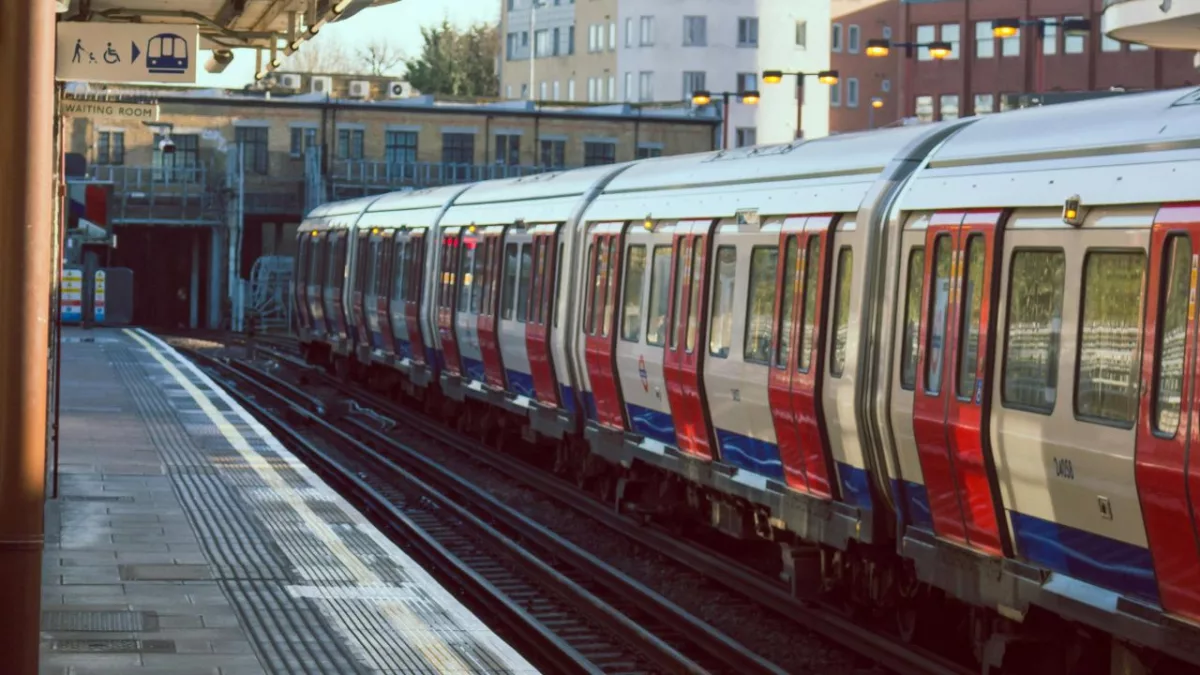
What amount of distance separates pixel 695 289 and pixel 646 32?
276 feet

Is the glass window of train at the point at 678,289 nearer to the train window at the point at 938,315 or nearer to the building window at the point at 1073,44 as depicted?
the train window at the point at 938,315

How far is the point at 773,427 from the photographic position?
615 inches

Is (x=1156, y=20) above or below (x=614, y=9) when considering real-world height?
below

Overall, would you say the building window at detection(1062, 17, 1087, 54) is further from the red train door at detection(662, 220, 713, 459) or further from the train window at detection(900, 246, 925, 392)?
the train window at detection(900, 246, 925, 392)

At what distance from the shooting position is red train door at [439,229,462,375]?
2939 centimetres

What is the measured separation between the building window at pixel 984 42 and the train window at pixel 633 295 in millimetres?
56580

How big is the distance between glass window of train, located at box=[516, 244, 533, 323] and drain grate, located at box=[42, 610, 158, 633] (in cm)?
1240

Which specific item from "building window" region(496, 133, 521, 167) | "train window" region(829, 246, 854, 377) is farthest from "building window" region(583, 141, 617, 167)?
"train window" region(829, 246, 854, 377)

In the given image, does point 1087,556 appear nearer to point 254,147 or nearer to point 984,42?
point 254,147

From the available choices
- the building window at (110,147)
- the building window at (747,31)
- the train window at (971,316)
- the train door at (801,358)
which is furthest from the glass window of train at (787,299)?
the building window at (747,31)

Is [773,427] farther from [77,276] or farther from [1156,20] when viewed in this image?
[77,276]

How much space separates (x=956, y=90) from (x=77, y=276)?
3612 centimetres

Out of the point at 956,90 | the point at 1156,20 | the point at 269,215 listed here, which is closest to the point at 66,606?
the point at 1156,20

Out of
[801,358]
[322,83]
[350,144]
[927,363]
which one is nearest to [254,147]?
[350,144]
